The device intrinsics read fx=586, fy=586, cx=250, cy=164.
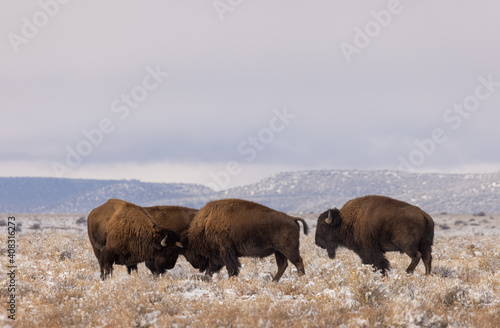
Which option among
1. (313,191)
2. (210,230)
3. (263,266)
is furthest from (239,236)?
(313,191)

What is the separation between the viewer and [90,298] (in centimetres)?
852

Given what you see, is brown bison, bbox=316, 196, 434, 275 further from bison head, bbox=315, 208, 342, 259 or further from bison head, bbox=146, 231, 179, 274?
bison head, bbox=146, 231, 179, 274

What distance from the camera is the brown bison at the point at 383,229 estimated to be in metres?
12.0

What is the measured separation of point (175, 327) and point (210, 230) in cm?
471

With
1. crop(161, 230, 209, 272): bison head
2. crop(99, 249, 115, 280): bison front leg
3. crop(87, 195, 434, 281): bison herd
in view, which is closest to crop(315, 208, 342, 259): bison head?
crop(87, 195, 434, 281): bison herd

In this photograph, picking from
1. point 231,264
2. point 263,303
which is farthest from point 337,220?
point 263,303

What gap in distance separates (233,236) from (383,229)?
125 inches

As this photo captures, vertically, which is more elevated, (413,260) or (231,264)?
(231,264)

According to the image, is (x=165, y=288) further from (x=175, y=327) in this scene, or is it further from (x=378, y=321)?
(x=378, y=321)

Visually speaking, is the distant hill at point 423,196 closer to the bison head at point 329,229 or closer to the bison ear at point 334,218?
the bison head at point 329,229

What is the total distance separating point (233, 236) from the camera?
38.1ft

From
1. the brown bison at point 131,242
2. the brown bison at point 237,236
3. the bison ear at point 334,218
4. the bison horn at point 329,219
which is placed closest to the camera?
the brown bison at point 237,236

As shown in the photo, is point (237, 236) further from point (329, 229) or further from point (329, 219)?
point (329, 229)

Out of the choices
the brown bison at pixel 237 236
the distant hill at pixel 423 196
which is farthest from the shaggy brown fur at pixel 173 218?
the distant hill at pixel 423 196
